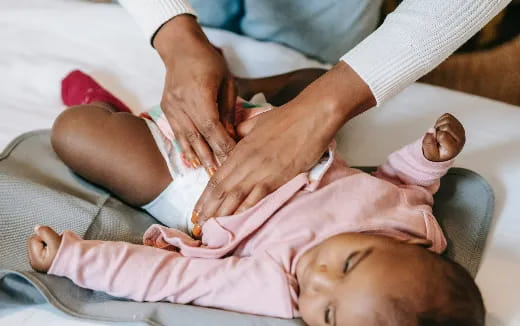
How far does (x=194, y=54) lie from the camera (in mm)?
1010

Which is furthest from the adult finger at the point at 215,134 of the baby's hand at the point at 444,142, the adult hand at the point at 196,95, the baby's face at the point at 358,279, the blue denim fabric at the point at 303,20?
the blue denim fabric at the point at 303,20

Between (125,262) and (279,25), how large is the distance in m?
0.81

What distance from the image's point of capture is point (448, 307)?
2.44 ft

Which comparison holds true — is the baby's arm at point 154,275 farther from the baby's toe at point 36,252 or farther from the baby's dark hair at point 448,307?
the baby's dark hair at point 448,307

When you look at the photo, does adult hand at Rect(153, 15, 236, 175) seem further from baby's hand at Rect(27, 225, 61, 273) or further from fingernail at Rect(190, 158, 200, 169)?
baby's hand at Rect(27, 225, 61, 273)

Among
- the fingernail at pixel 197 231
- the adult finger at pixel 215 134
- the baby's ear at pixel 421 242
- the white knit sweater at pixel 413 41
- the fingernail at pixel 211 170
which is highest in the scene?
the white knit sweater at pixel 413 41

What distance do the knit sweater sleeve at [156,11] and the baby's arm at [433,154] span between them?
0.46 metres

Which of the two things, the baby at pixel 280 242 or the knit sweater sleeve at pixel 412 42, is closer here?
the baby at pixel 280 242

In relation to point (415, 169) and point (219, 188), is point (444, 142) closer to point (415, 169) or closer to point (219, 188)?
point (415, 169)

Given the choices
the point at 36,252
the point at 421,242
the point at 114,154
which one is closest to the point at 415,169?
the point at 421,242

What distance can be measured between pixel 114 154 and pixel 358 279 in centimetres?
44

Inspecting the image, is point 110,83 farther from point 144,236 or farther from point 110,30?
point 144,236

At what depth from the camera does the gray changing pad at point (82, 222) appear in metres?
0.77

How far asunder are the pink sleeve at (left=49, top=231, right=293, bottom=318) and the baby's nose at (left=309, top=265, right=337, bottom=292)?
0.04 meters
